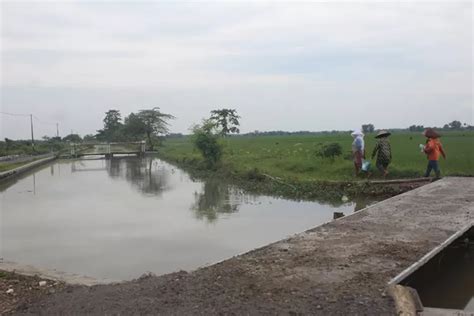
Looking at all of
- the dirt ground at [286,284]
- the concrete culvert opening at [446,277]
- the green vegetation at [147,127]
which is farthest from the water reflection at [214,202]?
the green vegetation at [147,127]

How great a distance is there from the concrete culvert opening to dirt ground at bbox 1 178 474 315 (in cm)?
16

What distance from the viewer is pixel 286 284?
4.67m

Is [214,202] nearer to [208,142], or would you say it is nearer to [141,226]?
[141,226]

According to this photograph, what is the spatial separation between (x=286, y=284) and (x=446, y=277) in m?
3.14

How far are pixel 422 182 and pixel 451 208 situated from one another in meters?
4.47

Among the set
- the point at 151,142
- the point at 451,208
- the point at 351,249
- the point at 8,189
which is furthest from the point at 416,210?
the point at 151,142

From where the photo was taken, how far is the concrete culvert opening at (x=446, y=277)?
5379mm

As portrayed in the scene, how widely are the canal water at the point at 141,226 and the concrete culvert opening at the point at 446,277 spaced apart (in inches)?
119

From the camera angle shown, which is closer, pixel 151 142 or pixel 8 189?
pixel 8 189

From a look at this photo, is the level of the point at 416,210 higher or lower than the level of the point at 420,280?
higher

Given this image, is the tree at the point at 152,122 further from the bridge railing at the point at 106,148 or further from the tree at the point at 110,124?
the tree at the point at 110,124

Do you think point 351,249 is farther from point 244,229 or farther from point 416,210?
point 244,229

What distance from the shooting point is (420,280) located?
6.21 m

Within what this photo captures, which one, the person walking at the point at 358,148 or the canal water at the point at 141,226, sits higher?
the person walking at the point at 358,148
